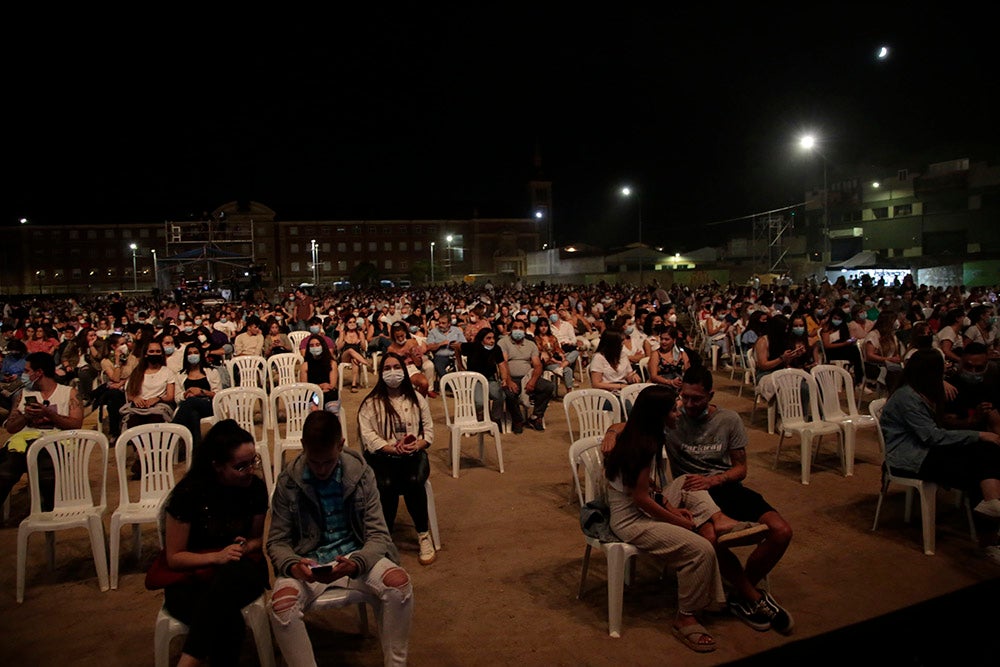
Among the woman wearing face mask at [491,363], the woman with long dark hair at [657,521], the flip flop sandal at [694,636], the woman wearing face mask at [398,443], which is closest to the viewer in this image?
the flip flop sandal at [694,636]

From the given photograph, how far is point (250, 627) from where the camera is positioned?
321 centimetres

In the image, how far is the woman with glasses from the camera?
3.04 meters

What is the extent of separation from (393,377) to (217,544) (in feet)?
6.93

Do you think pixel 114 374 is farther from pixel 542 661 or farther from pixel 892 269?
pixel 892 269

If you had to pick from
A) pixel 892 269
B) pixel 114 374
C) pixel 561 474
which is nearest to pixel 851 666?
pixel 561 474

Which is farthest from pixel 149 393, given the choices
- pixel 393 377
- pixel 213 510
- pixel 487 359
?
pixel 213 510

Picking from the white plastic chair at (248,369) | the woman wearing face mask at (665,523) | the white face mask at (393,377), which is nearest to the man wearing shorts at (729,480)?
the woman wearing face mask at (665,523)

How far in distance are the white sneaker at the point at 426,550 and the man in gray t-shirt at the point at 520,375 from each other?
3.55m

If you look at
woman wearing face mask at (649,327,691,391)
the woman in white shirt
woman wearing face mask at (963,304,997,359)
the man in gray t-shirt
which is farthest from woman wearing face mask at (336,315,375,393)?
woman wearing face mask at (963,304,997,359)

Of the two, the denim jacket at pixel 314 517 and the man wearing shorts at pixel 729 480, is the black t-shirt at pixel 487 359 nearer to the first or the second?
the man wearing shorts at pixel 729 480

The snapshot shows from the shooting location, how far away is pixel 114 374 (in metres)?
8.72

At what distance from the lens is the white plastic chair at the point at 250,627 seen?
122 inches

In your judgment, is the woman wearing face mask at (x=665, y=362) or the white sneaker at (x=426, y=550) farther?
the woman wearing face mask at (x=665, y=362)

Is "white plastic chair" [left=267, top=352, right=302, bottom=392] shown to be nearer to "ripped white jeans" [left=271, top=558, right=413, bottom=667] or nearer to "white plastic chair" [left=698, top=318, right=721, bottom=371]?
"ripped white jeans" [left=271, top=558, right=413, bottom=667]
